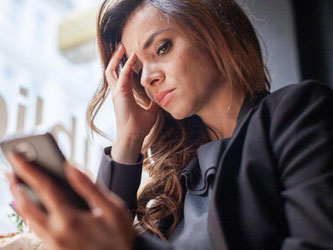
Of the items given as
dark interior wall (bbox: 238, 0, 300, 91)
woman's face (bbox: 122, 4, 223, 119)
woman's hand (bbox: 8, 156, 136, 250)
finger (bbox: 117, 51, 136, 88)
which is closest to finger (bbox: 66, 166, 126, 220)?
woman's hand (bbox: 8, 156, 136, 250)

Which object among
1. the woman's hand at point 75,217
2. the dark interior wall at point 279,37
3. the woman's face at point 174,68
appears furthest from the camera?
the dark interior wall at point 279,37

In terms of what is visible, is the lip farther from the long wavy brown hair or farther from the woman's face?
the long wavy brown hair

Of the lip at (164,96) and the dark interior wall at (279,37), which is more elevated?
the lip at (164,96)

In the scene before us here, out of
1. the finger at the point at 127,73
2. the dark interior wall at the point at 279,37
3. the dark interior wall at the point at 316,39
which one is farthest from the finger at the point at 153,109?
the dark interior wall at the point at 316,39

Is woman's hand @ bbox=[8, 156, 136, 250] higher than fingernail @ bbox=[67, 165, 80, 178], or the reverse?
fingernail @ bbox=[67, 165, 80, 178]

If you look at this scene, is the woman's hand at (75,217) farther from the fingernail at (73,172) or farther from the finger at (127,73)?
the finger at (127,73)

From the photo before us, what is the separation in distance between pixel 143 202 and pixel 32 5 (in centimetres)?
266

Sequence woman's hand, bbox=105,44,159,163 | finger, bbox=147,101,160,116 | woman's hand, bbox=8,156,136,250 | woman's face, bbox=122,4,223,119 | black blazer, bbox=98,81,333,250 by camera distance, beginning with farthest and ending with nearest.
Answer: finger, bbox=147,101,160,116, woman's hand, bbox=105,44,159,163, woman's face, bbox=122,4,223,119, black blazer, bbox=98,81,333,250, woman's hand, bbox=8,156,136,250

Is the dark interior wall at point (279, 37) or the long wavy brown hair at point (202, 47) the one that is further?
the dark interior wall at point (279, 37)

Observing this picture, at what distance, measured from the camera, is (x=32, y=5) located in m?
3.23

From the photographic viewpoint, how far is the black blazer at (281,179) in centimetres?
64

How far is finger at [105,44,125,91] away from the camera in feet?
3.96

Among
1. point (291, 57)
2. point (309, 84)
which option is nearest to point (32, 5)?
point (291, 57)

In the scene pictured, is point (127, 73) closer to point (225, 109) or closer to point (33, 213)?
point (225, 109)
